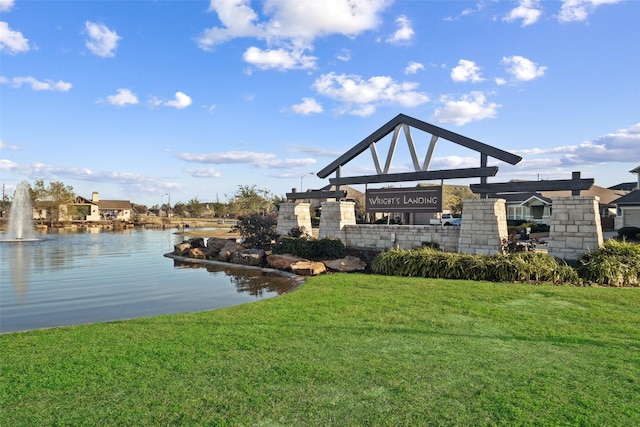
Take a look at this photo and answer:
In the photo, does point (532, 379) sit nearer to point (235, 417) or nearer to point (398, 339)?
point (398, 339)

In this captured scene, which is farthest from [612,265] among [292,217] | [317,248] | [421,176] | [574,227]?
[292,217]

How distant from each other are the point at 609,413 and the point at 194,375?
13.7 feet

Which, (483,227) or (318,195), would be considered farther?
(318,195)

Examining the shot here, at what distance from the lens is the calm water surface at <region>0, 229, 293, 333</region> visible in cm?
858

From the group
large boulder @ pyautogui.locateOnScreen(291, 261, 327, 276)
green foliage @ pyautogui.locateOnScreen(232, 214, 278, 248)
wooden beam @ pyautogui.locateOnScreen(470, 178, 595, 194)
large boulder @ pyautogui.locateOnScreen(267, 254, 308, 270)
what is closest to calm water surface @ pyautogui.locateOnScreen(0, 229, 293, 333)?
large boulder @ pyautogui.locateOnScreen(291, 261, 327, 276)

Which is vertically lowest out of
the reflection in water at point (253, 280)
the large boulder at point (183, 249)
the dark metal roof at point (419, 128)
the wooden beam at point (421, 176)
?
the reflection in water at point (253, 280)

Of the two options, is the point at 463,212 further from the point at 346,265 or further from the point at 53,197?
the point at 53,197

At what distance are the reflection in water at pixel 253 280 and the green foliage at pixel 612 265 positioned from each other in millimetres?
8273

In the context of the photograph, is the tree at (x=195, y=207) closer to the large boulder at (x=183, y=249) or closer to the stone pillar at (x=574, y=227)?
the large boulder at (x=183, y=249)

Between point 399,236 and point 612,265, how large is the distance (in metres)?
7.14

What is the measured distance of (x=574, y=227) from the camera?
12.7 meters

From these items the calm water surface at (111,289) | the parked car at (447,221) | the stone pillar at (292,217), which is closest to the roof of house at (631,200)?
the parked car at (447,221)

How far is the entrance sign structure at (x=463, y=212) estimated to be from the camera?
42.0 feet

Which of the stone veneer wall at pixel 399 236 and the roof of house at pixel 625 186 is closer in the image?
the stone veneer wall at pixel 399 236
